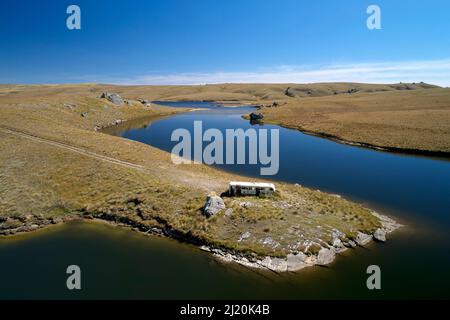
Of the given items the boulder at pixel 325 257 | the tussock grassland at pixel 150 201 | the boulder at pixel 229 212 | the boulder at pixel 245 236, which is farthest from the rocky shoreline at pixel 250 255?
the boulder at pixel 229 212

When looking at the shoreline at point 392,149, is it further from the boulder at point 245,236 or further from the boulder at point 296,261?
the boulder at point 245,236

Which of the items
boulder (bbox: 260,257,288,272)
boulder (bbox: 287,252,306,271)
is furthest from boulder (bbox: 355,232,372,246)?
boulder (bbox: 260,257,288,272)

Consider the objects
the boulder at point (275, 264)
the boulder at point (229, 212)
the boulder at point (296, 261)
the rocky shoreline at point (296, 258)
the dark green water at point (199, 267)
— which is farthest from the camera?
the boulder at point (229, 212)

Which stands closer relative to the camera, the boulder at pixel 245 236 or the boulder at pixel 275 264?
the boulder at pixel 275 264

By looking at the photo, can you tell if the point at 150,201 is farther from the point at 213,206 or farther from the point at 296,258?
the point at 296,258

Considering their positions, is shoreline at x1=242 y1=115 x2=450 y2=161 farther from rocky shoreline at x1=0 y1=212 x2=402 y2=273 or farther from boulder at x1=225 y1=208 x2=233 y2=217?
boulder at x1=225 y1=208 x2=233 y2=217

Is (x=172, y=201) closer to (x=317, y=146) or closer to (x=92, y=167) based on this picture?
(x=92, y=167)
